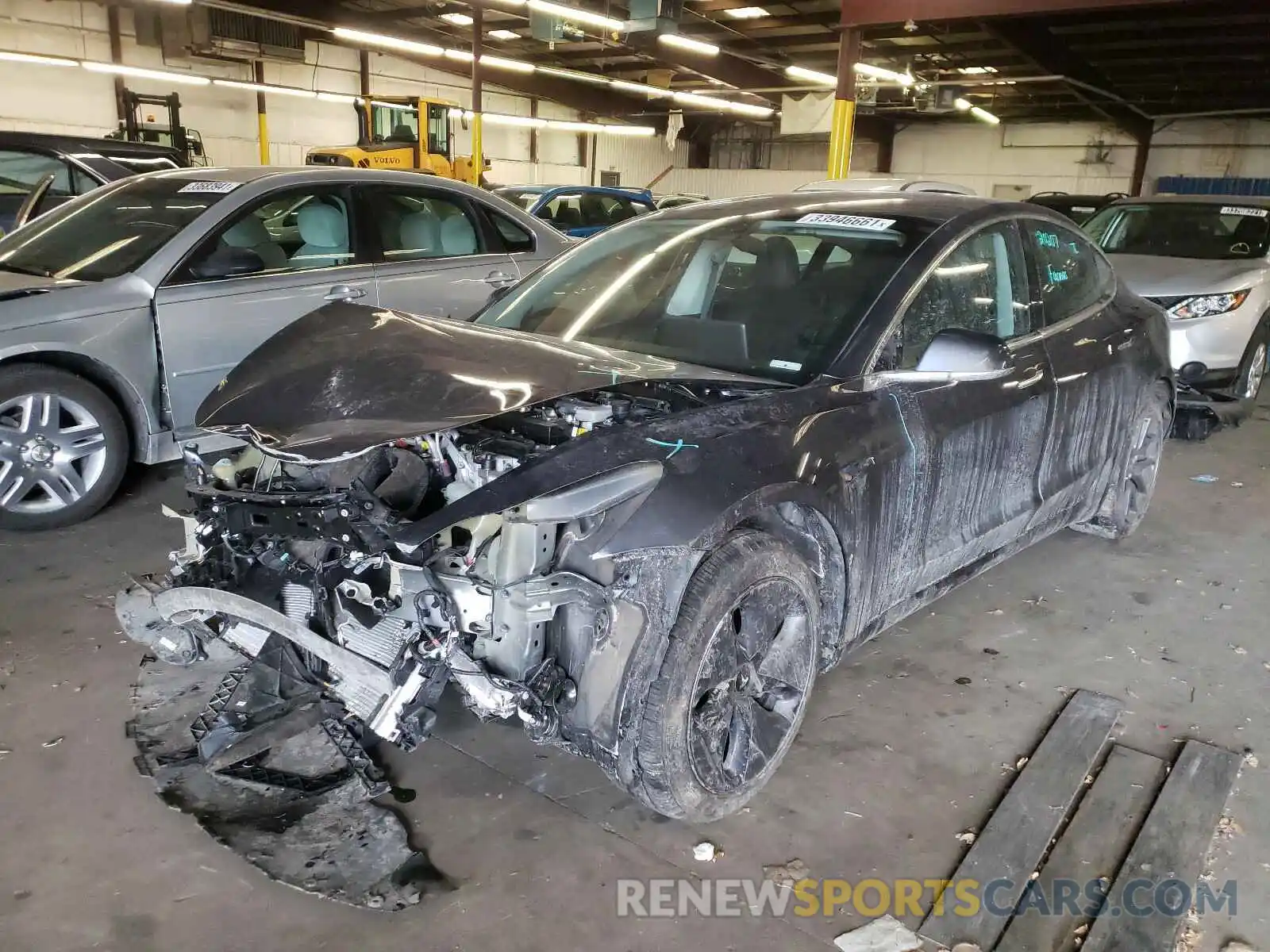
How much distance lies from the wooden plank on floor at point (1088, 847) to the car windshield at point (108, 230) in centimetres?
427

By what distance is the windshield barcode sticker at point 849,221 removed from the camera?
117 inches

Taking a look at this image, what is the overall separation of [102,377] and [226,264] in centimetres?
74

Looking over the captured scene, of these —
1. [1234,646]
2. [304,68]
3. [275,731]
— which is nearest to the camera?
[275,731]

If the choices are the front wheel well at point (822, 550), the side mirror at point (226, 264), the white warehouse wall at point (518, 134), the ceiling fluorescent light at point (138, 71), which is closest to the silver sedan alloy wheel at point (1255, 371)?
the front wheel well at point (822, 550)

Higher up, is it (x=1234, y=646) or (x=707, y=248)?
(x=707, y=248)

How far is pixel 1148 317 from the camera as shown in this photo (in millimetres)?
4078

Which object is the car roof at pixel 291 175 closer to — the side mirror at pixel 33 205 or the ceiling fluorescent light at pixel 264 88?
the side mirror at pixel 33 205

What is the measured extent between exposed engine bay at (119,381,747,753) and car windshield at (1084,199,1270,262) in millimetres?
6426

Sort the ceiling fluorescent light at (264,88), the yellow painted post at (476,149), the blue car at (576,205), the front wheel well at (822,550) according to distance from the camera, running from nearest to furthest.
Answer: the front wheel well at (822,550), the blue car at (576,205), the yellow painted post at (476,149), the ceiling fluorescent light at (264,88)

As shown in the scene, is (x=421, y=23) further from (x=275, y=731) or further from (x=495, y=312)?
(x=275, y=731)

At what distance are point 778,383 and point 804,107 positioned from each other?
19.4 metres

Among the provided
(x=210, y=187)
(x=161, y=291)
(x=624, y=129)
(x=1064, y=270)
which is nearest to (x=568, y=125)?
(x=624, y=129)

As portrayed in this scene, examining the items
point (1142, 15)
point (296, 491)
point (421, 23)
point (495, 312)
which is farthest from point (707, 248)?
point (421, 23)

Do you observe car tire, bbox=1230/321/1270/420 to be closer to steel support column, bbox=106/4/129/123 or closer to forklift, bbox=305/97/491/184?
forklift, bbox=305/97/491/184
